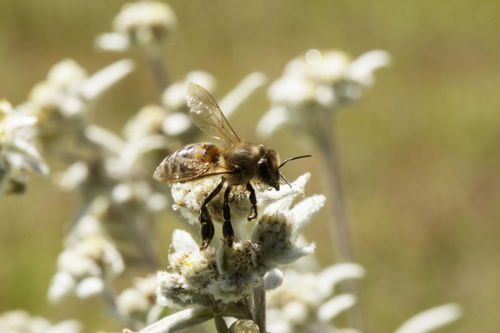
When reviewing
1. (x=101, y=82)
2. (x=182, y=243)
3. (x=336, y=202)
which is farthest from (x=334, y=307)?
(x=101, y=82)

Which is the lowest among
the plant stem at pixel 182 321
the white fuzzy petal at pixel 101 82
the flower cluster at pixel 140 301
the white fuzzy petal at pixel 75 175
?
the plant stem at pixel 182 321

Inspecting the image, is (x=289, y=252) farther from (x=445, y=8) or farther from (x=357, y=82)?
(x=445, y=8)

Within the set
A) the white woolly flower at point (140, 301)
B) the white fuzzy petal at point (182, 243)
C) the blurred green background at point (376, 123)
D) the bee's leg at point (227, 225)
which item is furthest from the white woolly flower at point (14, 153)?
the blurred green background at point (376, 123)

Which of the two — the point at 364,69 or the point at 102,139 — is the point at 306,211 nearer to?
the point at 102,139

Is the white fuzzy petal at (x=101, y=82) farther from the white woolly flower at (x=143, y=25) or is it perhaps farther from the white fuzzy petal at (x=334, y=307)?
the white fuzzy petal at (x=334, y=307)

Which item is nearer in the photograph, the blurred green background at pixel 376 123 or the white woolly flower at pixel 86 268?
the white woolly flower at pixel 86 268

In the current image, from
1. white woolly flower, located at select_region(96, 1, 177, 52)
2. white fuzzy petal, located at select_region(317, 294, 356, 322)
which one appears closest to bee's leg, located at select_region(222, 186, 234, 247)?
white fuzzy petal, located at select_region(317, 294, 356, 322)

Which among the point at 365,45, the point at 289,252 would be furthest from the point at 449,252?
the point at 289,252

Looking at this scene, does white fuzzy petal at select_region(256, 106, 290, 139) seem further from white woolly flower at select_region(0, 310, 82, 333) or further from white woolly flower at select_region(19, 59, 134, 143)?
white woolly flower at select_region(0, 310, 82, 333)
